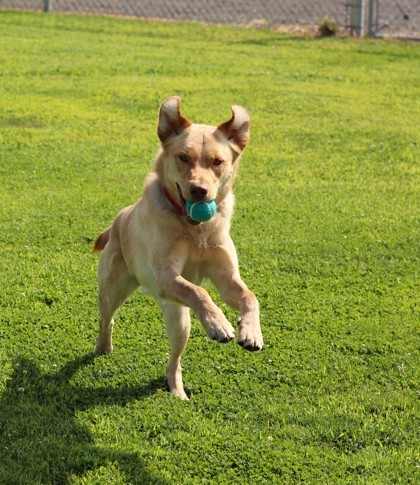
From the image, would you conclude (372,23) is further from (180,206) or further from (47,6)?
(180,206)

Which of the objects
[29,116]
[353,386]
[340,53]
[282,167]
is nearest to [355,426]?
[353,386]

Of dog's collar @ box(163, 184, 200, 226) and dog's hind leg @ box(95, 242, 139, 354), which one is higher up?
dog's collar @ box(163, 184, 200, 226)

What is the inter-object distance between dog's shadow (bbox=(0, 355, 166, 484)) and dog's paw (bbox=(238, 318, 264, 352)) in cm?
85

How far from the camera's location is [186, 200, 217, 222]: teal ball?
17.3 ft

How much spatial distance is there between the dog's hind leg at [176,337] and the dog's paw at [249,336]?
2.91 ft

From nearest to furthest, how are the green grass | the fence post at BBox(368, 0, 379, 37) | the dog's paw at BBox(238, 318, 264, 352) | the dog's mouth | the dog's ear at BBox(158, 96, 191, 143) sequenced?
the dog's paw at BBox(238, 318, 264, 352) → the green grass → the dog's mouth → the dog's ear at BBox(158, 96, 191, 143) → the fence post at BBox(368, 0, 379, 37)

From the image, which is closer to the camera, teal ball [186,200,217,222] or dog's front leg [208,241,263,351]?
dog's front leg [208,241,263,351]

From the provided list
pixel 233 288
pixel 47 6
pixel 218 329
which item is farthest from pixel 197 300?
pixel 47 6

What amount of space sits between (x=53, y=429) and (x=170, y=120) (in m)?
1.92

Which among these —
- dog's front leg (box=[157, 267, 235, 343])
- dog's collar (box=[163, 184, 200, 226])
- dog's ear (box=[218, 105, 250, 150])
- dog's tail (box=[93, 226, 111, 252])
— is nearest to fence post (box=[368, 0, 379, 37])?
dog's tail (box=[93, 226, 111, 252])

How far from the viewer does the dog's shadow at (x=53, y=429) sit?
16.2 ft

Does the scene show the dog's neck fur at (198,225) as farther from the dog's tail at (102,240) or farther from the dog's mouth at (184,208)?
the dog's tail at (102,240)

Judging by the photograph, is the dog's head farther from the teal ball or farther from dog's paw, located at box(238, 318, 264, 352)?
dog's paw, located at box(238, 318, 264, 352)

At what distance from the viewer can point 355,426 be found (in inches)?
217
